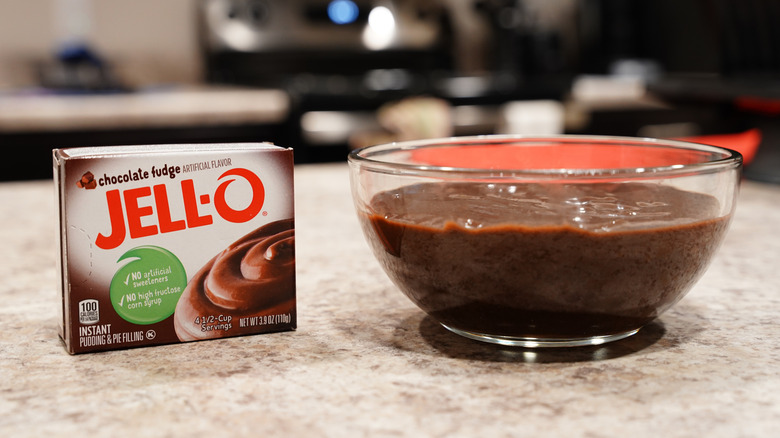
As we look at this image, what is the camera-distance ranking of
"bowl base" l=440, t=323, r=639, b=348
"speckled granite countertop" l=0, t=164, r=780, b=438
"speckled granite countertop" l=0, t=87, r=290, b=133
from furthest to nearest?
1. "speckled granite countertop" l=0, t=87, r=290, b=133
2. "bowl base" l=440, t=323, r=639, b=348
3. "speckled granite countertop" l=0, t=164, r=780, b=438

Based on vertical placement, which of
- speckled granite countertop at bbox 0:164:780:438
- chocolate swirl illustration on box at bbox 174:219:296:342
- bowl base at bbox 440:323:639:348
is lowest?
speckled granite countertop at bbox 0:164:780:438

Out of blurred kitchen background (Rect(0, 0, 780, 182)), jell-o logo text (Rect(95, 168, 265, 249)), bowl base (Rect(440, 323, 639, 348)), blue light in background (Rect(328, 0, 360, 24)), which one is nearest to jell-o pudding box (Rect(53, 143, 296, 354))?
jell-o logo text (Rect(95, 168, 265, 249))

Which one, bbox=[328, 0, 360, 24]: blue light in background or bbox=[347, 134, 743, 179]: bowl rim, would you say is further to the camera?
bbox=[328, 0, 360, 24]: blue light in background

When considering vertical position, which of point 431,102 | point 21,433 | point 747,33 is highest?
point 747,33

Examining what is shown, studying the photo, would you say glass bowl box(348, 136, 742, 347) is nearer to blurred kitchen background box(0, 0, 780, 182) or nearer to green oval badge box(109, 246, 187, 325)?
green oval badge box(109, 246, 187, 325)

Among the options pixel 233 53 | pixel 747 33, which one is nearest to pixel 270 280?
pixel 747 33

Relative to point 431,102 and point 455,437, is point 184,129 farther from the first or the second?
point 455,437
